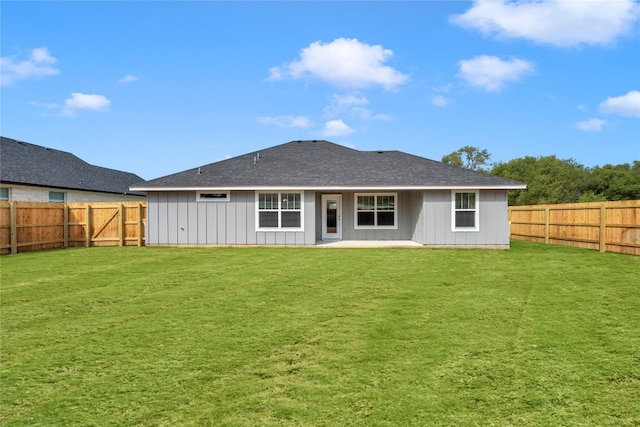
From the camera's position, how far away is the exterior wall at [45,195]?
64.3 feet

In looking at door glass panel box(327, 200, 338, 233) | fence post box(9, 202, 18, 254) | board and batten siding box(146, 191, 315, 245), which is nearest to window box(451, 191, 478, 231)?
door glass panel box(327, 200, 338, 233)

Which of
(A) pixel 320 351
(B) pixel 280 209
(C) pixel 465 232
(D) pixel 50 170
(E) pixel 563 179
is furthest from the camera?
(E) pixel 563 179

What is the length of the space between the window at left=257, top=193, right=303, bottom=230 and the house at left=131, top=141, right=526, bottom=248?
40mm

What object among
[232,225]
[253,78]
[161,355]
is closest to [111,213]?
[232,225]

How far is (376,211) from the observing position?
57.9 feet

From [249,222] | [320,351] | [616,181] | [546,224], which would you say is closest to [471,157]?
[616,181]

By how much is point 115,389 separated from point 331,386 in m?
1.86

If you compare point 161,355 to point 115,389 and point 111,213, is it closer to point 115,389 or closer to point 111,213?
point 115,389

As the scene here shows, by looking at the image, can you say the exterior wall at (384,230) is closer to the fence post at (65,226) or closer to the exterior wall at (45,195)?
the fence post at (65,226)

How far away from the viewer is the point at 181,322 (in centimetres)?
538

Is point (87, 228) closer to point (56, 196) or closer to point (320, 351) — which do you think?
point (56, 196)

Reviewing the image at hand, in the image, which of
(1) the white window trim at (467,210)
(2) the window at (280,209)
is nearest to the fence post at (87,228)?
(2) the window at (280,209)

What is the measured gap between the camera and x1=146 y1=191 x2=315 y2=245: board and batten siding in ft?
52.3

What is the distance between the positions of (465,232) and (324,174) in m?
6.11
